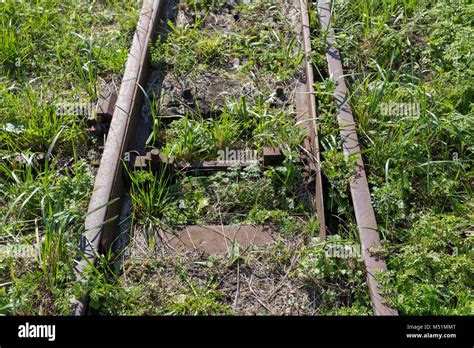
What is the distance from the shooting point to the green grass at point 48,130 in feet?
12.8

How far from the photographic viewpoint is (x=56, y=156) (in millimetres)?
4805

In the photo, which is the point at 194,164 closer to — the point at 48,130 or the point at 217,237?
the point at 217,237

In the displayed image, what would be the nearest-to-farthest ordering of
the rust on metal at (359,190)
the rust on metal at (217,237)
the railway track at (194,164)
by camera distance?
the rust on metal at (359,190)
the railway track at (194,164)
the rust on metal at (217,237)

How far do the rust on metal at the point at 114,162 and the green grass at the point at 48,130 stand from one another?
0.12m

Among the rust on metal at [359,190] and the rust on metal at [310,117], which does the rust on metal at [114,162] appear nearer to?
the rust on metal at [310,117]

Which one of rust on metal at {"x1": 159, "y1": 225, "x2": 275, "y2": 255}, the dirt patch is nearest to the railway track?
rust on metal at {"x1": 159, "y1": 225, "x2": 275, "y2": 255}

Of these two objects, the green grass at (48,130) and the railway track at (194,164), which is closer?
the green grass at (48,130)

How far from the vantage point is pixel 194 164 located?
15.4ft

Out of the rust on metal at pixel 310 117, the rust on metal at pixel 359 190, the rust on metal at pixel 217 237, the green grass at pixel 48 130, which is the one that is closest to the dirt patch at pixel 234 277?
the rust on metal at pixel 217 237

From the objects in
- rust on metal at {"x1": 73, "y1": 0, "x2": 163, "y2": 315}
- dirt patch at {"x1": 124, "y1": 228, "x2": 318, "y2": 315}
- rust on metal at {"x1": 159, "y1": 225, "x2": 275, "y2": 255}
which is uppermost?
rust on metal at {"x1": 73, "y1": 0, "x2": 163, "y2": 315}

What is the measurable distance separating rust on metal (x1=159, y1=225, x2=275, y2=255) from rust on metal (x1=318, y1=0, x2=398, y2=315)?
0.72m

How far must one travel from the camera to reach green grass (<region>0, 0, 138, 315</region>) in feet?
12.8

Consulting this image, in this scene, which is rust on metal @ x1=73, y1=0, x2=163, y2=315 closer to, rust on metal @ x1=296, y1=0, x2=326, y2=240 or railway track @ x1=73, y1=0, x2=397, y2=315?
railway track @ x1=73, y1=0, x2=397, y2=315
